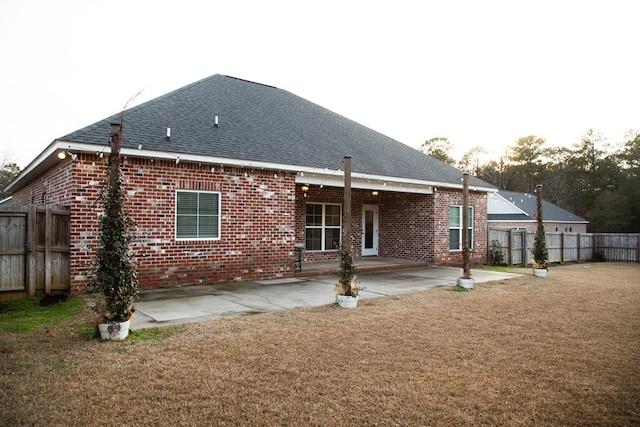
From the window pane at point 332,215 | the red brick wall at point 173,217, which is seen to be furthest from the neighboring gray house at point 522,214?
the red brick wall at point 173,217

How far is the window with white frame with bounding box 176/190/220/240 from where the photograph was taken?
9.80 m

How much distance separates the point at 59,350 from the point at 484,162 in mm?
66597

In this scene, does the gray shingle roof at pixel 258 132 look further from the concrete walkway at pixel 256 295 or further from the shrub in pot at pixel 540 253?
the shrub in pot at pixel 540 253

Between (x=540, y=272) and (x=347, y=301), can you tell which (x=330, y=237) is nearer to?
(x=540, y=272)

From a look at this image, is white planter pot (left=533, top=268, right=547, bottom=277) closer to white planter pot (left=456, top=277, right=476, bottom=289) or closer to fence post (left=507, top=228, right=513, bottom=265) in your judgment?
fence post (left=507, top=228, right=513, bottom=265)

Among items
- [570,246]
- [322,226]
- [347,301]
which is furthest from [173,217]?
[570,246]

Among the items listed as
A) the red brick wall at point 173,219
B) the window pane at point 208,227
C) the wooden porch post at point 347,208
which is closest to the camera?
the wooden porch post at point 347,208

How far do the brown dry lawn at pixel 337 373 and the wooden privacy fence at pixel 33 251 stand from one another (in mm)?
2692

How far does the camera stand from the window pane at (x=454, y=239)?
16055 millimetres

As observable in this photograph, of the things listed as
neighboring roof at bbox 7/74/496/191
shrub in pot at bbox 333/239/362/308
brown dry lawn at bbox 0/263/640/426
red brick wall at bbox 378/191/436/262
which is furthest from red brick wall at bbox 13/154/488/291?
red brick wall at bbox 378/191/436/262

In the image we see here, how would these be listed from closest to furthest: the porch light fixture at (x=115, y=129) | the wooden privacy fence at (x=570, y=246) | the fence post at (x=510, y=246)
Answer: the porch light fixture at (x=115, y=129), the fence post at (x=510, y=246), the wooden privacy fence at (x=570, y=246)

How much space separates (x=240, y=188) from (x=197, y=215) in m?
1.30

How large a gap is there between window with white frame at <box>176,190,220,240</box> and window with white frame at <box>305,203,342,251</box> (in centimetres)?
535

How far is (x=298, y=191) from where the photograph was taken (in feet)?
48.2
